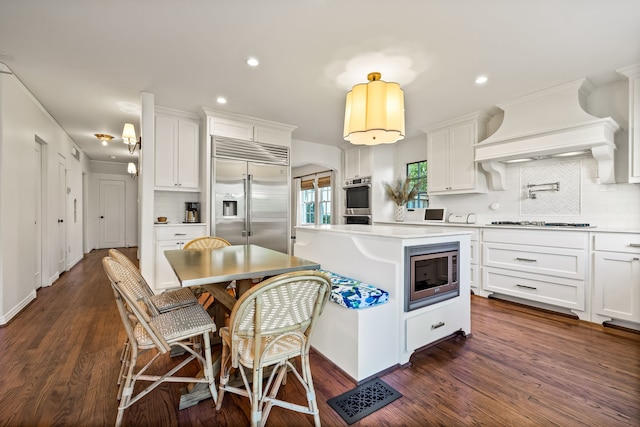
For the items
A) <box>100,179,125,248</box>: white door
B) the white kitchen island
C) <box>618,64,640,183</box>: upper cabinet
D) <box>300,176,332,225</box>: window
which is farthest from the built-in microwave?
<box>100,179,125,248</box>: white door

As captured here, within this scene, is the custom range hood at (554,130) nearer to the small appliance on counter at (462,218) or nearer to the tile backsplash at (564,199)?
the tile backsplash at (564,199)

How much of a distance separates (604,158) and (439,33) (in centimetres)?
238

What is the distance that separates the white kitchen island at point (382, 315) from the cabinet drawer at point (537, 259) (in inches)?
54.9

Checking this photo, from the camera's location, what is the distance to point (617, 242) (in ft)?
9.14

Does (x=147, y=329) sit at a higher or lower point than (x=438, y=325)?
higher

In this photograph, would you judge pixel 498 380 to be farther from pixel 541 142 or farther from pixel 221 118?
pixel 221 118

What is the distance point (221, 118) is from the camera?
4.18 m

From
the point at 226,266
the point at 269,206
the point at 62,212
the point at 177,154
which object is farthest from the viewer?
the point at 62,212

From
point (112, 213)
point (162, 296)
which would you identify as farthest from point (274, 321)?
point (112, 213)

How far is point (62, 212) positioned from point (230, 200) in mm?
3460

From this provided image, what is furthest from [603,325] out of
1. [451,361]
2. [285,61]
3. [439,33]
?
[285,61]

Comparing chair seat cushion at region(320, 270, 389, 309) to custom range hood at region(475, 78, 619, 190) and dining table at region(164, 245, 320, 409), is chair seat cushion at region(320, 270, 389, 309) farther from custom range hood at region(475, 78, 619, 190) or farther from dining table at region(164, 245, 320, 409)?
custom range hood at region(475, 78, 619, 190)

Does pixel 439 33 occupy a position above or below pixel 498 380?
above

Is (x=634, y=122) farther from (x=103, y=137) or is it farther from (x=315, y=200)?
(x=103, y=137)
